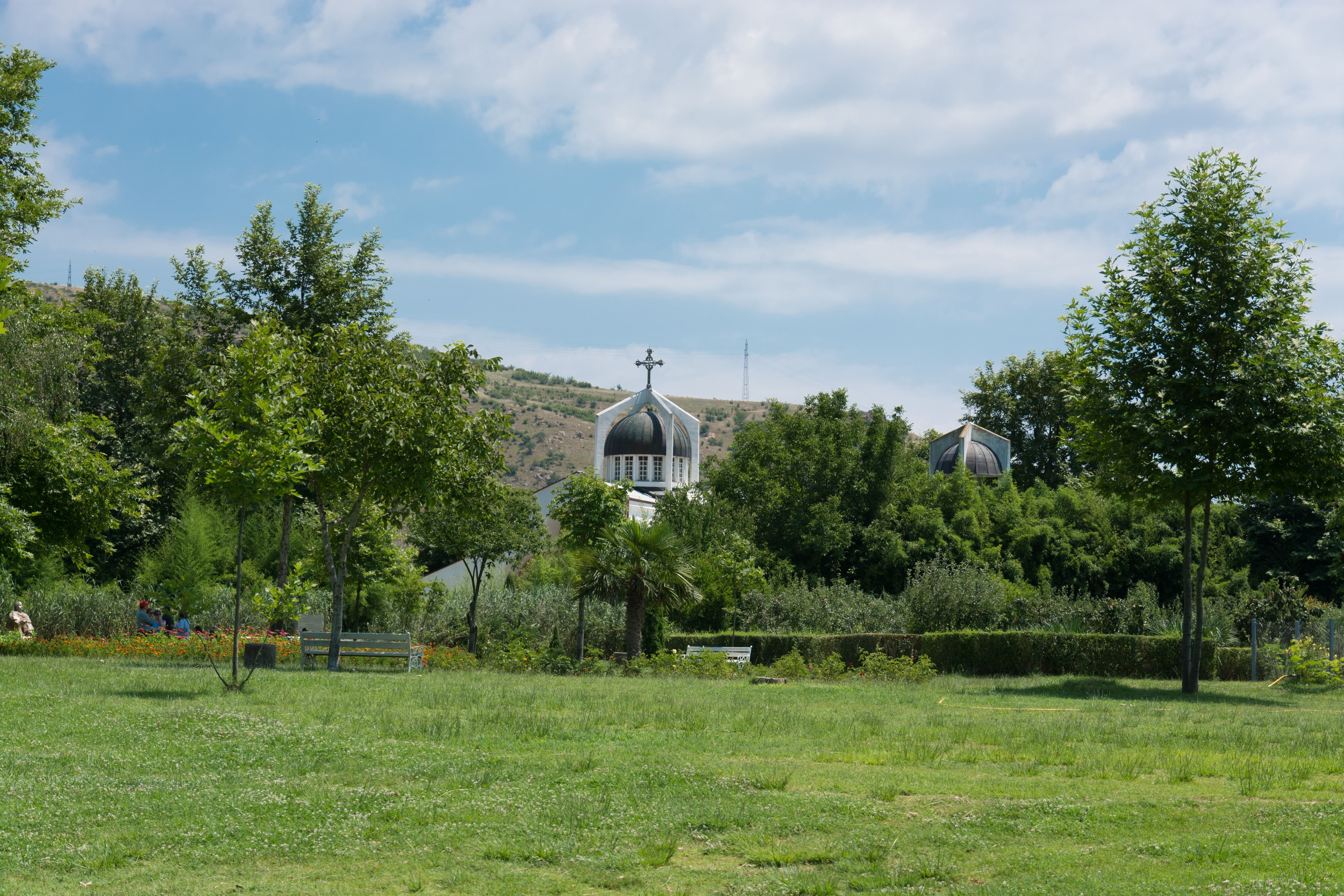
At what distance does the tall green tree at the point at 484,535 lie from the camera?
28656 mm

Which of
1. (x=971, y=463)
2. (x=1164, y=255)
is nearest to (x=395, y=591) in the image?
(x=1164, y=255)

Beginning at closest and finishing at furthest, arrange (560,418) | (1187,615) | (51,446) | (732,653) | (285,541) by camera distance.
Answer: (1187,615) → (51,446) → (285,541) → (732,653) → (560,418)

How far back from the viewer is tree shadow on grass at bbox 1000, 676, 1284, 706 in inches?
627

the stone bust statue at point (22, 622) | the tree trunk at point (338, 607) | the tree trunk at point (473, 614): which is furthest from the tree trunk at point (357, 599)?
the tree trunk at point (338, 607)

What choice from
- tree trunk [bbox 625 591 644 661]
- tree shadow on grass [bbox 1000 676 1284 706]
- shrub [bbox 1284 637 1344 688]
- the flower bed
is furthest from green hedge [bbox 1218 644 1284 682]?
the flower bed

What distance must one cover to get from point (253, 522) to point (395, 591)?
9.97 m

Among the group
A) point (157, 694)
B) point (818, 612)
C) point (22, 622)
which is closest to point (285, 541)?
point (22, 622)

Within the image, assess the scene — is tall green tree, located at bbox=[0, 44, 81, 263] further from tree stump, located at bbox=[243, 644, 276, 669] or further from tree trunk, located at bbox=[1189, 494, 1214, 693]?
tree trunk, located at bbox=[1189, 494, 1214, 693]

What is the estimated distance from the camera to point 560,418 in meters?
160

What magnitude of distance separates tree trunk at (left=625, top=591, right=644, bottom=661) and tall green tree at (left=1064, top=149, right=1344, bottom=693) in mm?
9943

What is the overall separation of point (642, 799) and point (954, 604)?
21268 millimetres

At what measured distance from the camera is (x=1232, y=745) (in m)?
10.1

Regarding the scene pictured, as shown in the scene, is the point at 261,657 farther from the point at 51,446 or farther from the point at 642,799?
the point at 642,799

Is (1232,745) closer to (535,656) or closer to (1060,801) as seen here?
(1060,801)
